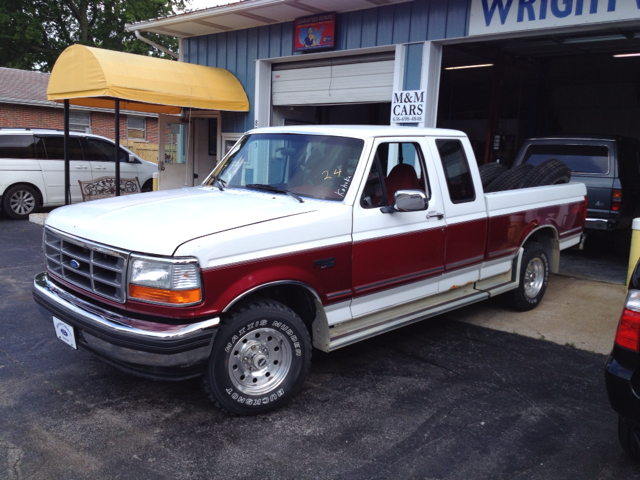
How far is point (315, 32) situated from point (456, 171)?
6.40 metres

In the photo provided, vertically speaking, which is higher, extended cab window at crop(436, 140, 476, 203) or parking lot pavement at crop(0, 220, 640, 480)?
extended cab window at crop(436, 140, 476, 203)

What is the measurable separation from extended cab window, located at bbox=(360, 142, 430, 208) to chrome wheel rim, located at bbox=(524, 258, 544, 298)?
222cm

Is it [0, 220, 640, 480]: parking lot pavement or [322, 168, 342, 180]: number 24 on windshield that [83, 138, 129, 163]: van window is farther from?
[322, 168, 342, 180]: number 24 on windshield

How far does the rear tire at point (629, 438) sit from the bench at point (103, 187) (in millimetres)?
11578

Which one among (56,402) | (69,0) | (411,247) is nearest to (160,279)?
(56,402)

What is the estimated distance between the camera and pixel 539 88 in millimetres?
15328

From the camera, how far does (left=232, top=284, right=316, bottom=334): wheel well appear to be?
4.02 m

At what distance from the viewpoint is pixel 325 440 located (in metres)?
3.55

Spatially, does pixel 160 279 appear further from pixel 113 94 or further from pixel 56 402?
pixel 113 94

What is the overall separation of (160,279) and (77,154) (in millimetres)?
11504

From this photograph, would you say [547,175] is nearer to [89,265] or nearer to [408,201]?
[408,201]

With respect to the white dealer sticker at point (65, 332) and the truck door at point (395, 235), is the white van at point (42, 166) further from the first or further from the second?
the truck door at point (395, 235)

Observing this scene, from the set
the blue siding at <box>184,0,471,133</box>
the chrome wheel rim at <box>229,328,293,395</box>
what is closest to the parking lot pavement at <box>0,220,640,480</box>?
the chrome wheel rim at <box>229,328,293,395</box>

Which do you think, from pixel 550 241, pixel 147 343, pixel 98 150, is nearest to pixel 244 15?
pixel 98 150
